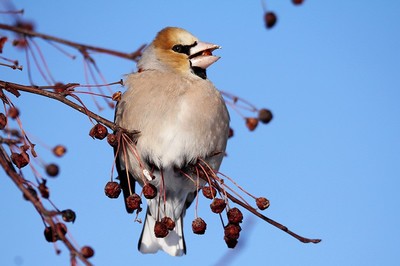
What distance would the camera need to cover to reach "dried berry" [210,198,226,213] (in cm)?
325

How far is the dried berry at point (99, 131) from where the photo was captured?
321cm

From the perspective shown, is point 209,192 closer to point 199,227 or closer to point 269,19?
point 199,227

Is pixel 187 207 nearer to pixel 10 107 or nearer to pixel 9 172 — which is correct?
pixel 10 107

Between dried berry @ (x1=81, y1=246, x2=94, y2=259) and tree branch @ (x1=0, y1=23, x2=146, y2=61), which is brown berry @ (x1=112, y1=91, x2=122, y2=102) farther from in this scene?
tree branch @ (x1=0, y1=23, x2=146, y2=61)

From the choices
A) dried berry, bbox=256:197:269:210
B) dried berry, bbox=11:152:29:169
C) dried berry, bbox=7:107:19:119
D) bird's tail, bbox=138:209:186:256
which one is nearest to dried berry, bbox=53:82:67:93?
dried berry, bbox=7:107:19:119

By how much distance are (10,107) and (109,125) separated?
632 millimetres

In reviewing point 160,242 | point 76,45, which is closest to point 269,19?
point 76,45

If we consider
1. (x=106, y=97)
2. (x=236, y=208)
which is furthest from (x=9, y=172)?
(x=236, y=208)

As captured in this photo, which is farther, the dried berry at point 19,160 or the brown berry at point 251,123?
the brown berry at point 251,123

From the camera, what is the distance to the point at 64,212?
2098 mm

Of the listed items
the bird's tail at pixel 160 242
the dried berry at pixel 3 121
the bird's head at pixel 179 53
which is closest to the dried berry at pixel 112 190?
the dried berry at pixel 3 121

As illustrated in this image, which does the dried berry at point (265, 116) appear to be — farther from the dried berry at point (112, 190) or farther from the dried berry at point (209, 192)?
the dried berry at point (112, 190)

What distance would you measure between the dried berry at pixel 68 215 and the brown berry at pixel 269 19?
932 millimetres

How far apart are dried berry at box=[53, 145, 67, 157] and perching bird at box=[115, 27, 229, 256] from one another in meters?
1.32
